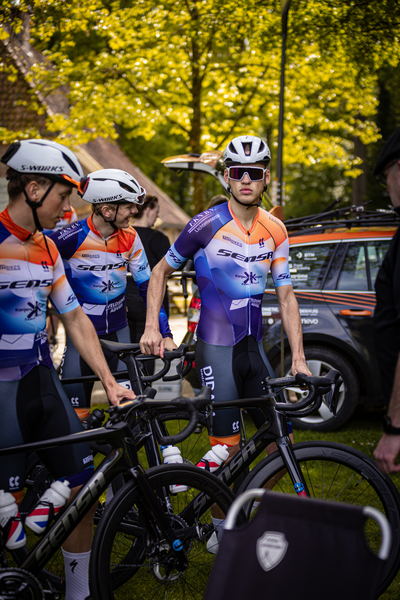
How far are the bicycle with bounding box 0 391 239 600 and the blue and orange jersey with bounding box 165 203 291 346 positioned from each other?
0.79 m

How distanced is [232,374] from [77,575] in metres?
1.28

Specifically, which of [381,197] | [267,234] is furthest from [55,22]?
[381,197]

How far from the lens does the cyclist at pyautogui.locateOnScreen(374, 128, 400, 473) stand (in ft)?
6.27

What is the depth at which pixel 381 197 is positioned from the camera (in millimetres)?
22516

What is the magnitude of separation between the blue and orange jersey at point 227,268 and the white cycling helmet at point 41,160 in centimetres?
104

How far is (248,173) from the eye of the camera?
298 centimetres

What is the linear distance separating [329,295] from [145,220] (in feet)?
6.75

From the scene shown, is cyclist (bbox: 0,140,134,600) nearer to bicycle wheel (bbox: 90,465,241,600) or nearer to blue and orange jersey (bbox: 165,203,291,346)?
bicycle wheel (bbox: 90,465,241,600)

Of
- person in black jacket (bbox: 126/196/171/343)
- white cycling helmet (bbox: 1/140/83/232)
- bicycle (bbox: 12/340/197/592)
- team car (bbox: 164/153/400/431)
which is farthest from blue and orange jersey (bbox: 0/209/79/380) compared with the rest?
team car (bbox: 164/153/400/431)

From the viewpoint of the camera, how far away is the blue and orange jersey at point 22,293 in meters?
2.16

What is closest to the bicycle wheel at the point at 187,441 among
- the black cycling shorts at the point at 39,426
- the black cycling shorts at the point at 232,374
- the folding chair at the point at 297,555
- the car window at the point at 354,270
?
the black cycling shorts at the point at 232,374

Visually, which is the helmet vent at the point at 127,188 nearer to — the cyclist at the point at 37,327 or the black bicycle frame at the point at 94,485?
the cyclist at the point at 37,327

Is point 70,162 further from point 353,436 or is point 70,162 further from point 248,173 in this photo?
point 353,436

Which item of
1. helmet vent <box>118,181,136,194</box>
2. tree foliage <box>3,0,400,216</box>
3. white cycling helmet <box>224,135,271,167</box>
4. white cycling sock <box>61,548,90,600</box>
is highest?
tree foliage <box>3,0,400,216</box>
